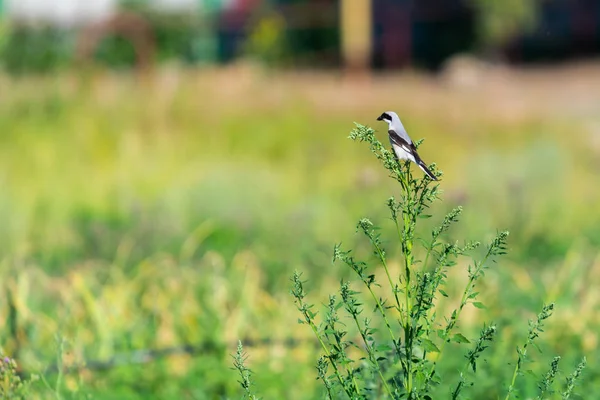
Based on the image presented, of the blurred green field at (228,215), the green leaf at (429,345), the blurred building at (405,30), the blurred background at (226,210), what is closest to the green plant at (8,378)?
the blurred background at (226,210)

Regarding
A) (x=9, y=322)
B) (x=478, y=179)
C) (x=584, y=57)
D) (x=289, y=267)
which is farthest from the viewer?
(x=584, y=57)

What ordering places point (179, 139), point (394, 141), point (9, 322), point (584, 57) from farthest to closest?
point (584, 57), point (179, 139), point (9, 322), point (394, 141)

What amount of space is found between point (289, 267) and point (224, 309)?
59 cm

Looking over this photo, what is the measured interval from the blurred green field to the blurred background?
0.01 meters

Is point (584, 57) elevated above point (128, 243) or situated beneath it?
situated beneath

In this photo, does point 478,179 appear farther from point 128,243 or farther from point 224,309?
point 224,309

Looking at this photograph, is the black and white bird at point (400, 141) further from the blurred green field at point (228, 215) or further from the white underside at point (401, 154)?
the blurred green field at point (228, 215)

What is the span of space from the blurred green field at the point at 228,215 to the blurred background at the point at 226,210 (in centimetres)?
1

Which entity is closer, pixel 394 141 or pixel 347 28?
pixel 394 141

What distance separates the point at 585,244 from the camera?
165 inches

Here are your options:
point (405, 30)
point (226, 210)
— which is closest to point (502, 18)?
point (405, 30)

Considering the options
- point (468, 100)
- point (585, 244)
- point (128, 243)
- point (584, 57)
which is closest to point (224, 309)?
point (128, 243)

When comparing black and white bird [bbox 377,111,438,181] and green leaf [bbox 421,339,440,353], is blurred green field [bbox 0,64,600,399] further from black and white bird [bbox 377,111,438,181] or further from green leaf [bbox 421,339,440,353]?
black and white bird [bbox 377,111,438,181]

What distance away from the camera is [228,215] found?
4.55 meters
